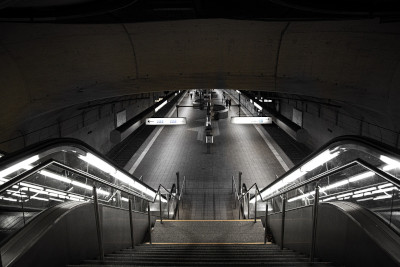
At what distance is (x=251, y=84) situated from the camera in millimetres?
7953

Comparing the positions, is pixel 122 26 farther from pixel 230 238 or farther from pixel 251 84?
pixel 230 238

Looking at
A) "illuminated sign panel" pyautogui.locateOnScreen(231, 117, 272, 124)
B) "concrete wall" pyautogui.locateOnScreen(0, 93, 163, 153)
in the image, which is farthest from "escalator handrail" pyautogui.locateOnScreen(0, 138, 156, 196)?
"illuminated sign panel" pyautogui.locateOnScreen(231, 117, 272, 124)

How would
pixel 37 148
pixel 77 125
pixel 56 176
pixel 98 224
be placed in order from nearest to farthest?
pixel 37 148 → pixel 98 224 → pixel 56 176 → pixel 77 125

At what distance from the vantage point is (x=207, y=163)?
12.2m

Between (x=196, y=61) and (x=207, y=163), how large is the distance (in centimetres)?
554

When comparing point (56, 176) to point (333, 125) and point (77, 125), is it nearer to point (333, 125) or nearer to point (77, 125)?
point (77, 125)

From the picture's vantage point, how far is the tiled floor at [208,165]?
9.41 metres

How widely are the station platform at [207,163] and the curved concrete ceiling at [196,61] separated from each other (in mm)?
3698

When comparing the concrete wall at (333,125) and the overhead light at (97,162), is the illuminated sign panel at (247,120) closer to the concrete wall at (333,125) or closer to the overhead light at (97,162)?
the concrete wall at (333,125)

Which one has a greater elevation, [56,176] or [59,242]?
[56,176]

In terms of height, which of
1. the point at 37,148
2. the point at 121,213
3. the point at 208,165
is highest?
the point at 37,148

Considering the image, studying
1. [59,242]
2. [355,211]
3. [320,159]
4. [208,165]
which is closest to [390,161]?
[355,211]

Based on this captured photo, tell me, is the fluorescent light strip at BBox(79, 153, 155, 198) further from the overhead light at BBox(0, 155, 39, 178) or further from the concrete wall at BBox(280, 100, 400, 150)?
the concrete wall at BBox(280, 100, 400, 150)

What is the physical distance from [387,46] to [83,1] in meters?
5.55
